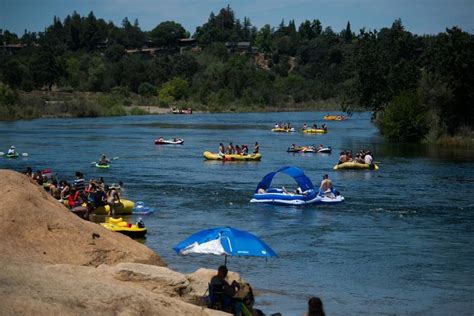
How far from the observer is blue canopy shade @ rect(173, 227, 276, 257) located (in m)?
18.7

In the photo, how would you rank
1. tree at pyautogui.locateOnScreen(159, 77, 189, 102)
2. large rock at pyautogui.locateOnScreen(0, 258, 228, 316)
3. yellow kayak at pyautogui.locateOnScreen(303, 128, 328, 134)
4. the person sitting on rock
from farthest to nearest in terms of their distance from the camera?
tree at pyautogui.locateOnScreen(159, 77, 189, 102) → yellow kayak at pyautogui.locateOnScreen(303, 128, 328, 134) → the person sitting on rock → large rock at pyautogui.locateOnScreen(0, 258, 228, 316)

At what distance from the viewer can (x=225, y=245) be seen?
18672 millimetres

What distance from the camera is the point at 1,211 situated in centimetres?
2027

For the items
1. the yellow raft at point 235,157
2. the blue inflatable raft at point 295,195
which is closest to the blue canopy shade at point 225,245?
the blue inflatable raft at point 295,195

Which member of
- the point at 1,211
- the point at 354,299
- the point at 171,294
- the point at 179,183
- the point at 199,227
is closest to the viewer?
the point at 171,294

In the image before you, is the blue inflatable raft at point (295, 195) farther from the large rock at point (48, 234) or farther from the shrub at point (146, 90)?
the shrub at point (146, 90)

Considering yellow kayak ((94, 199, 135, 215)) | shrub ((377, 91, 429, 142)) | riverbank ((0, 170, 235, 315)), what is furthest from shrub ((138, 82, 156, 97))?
riverbank ((0, 170, 235, 315))

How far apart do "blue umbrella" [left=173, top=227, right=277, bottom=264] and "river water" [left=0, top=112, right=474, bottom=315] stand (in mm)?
2145

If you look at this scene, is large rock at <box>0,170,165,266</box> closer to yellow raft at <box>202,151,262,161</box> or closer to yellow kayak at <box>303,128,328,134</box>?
yellow raft at <box>202,151,262,161</box>

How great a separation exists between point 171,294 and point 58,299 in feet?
15.7

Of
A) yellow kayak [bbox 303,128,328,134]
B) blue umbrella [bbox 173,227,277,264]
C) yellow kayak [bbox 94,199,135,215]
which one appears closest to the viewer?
blue umbrella [bbox 173,227,277,264]

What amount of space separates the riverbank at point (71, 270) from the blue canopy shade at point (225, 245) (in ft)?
2.46

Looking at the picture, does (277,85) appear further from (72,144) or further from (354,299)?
(354,299)

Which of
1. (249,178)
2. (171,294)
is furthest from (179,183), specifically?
(171,294)
